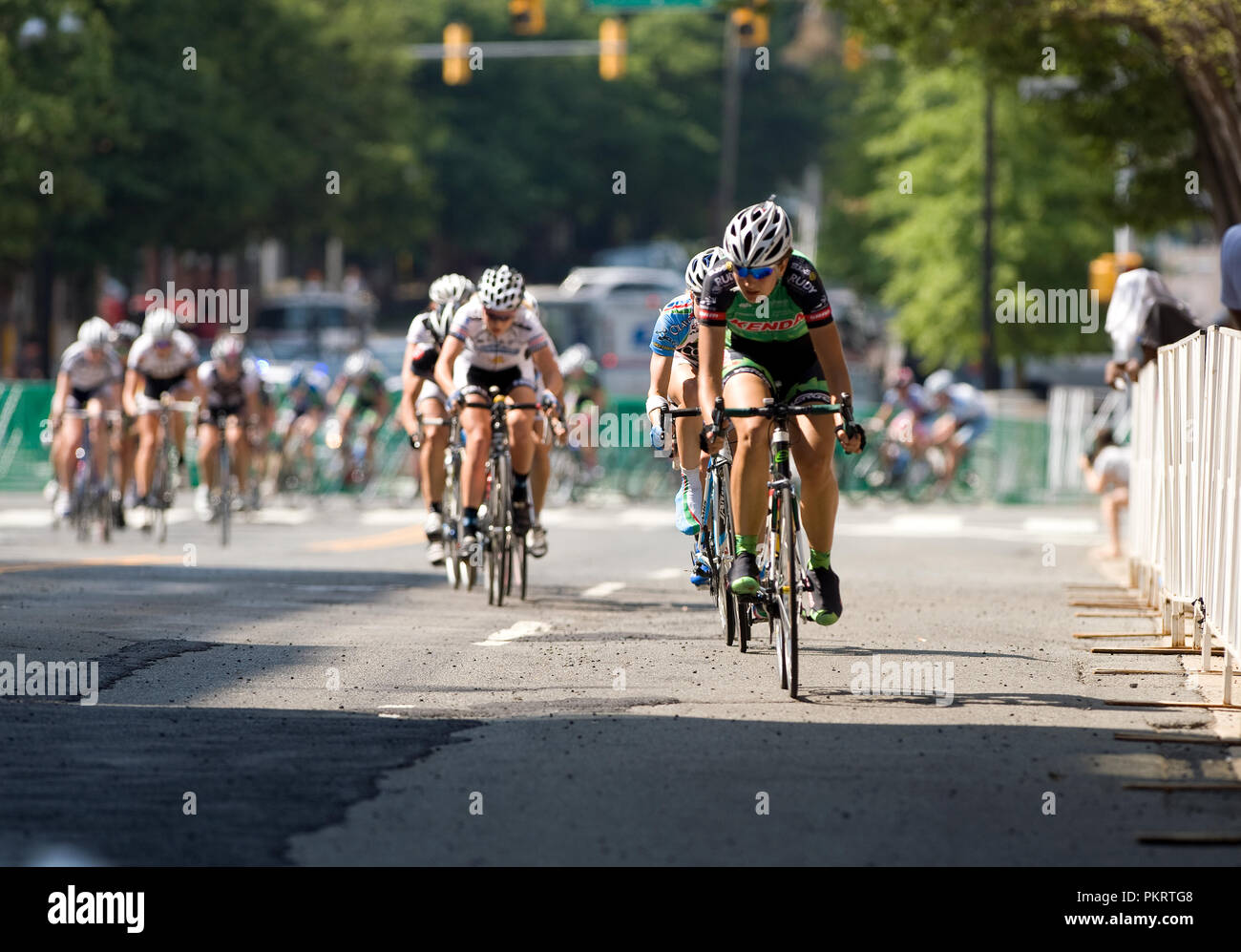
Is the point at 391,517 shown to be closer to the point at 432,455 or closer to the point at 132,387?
the point at 132,387

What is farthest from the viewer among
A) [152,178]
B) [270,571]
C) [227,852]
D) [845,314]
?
[845,314]

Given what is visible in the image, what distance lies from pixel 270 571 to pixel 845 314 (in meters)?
45.3

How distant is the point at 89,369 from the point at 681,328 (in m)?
10.0

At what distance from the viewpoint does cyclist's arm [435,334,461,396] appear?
1361cm

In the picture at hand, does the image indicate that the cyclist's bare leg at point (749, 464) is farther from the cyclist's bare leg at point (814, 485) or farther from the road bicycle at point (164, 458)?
the road bicycle at point (164, 458)

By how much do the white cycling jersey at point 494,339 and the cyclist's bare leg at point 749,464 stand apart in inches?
166

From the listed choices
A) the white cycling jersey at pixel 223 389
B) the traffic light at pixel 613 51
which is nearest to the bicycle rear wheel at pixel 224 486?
the white cycling jersey at pixel 223 389

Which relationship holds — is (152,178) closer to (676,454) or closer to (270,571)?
(270,571)

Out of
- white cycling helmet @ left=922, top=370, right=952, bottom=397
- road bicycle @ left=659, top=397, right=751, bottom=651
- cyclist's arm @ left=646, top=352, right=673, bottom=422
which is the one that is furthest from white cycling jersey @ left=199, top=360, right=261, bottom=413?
white cycling helmet @ left=922, top=370, right=952, bottom=397

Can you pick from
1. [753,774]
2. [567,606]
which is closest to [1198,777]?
[753,774]

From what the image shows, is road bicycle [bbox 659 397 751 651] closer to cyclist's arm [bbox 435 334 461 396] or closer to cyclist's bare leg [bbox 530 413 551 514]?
cyclist's arm [bbox 435 334 461 396]

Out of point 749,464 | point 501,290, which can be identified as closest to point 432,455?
point 501,290

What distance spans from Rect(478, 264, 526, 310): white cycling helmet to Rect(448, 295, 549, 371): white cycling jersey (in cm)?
20

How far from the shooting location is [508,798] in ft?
22.6
